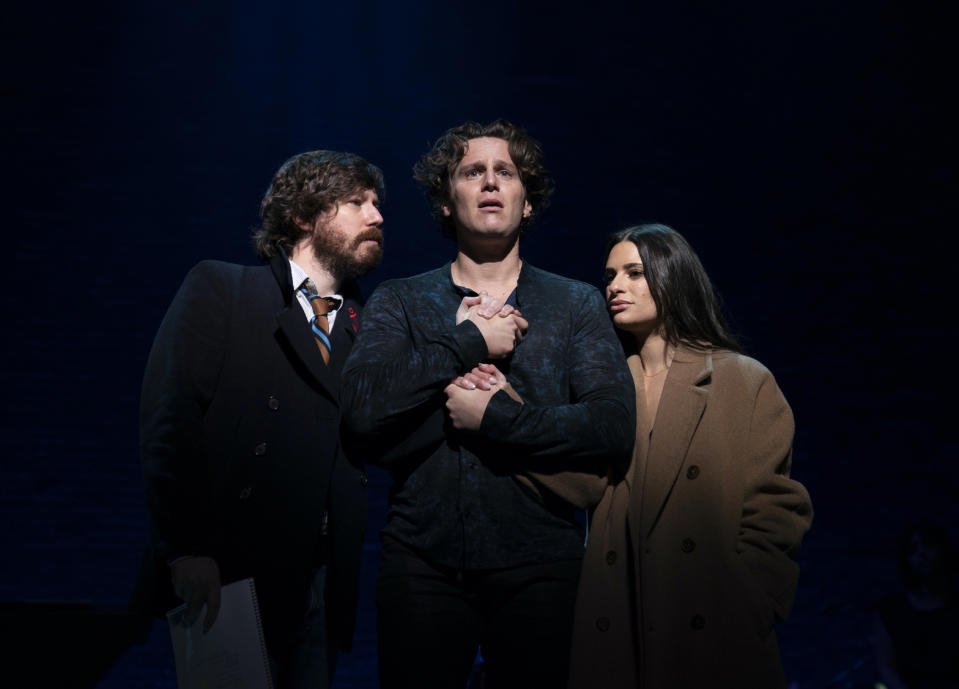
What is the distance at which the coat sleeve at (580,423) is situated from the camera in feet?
5.68

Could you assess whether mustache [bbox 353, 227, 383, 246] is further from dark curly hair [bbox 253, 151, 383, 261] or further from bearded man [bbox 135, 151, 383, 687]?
bearded man [bbox 135, 151, 383, 687]

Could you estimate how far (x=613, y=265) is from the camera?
88.1 inches

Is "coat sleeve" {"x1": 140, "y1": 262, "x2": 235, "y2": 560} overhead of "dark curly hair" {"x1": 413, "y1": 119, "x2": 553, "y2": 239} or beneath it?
beneath

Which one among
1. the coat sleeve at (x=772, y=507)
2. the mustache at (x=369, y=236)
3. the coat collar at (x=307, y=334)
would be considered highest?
the mustache at (x=369, y=236)

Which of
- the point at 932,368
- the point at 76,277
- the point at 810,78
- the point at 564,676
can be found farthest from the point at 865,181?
the point at 76,277

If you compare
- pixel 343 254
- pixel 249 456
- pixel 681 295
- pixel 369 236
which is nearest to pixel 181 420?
pixel 249 456

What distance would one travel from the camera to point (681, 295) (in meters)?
2.17

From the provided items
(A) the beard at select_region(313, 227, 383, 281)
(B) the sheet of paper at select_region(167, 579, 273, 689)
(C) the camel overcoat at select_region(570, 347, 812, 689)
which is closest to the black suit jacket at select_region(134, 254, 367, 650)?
(B) the sheet of paper at select_region(167, 579, 273, 689)

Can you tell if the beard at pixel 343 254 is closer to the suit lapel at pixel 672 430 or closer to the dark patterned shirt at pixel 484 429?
the dark patterned shirt at pixel 484 429

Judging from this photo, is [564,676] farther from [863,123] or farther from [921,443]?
[863,123]

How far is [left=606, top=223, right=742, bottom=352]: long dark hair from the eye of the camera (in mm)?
2160

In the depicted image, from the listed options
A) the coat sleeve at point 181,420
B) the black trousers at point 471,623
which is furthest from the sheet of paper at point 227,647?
the black trousers at point 471,623

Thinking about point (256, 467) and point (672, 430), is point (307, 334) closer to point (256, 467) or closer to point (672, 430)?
point (256, 467)

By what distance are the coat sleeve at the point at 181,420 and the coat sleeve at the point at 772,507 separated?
1.32m
